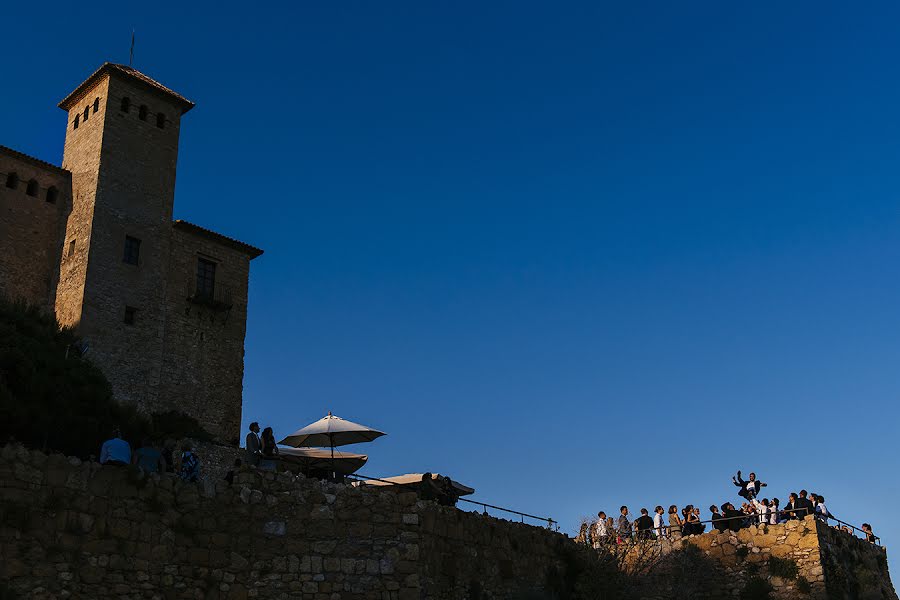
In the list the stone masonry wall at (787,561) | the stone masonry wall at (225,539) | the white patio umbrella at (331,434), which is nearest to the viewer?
the stone masonry wall at (225,539)

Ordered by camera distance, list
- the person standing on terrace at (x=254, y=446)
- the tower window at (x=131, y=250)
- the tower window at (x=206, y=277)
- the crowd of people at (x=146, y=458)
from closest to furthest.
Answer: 1. the crowd of people at (x=146, y=458)
2. the person standing on terrace at (x=254, y=446)
3. the tower window at (x=131, y=250)
4. the tower window at (x=206, y=277)

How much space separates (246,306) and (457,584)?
2620 cm

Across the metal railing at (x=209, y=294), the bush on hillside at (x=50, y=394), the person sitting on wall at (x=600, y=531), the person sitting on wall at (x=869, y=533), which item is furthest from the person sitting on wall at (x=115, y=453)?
the metal railing at (x=209, y=294)

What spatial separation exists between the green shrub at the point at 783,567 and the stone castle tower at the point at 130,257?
900 inches

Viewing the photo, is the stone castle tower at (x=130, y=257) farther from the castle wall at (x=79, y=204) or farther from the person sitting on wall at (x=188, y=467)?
the person sitting on wall at (x=188, y=467)

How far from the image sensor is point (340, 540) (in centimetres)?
1678

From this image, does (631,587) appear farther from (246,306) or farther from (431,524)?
(246,306)

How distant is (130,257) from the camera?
3841 centimetres

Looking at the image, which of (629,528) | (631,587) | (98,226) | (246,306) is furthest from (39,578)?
(246,306)

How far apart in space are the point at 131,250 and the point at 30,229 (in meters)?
3.83

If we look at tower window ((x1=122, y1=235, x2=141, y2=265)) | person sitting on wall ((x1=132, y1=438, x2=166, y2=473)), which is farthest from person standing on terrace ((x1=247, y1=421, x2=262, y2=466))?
tower window ((x1=122, y1=235, x2=141, y2=265))

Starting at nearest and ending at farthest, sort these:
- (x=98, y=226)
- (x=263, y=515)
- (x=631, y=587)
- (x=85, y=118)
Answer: (x=263, y=515), (x=631, y=587), (x=98, y=226), (x=85, y=118)

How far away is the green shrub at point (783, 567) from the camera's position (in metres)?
24.3

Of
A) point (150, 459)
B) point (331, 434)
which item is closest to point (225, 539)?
point (150, 459)
